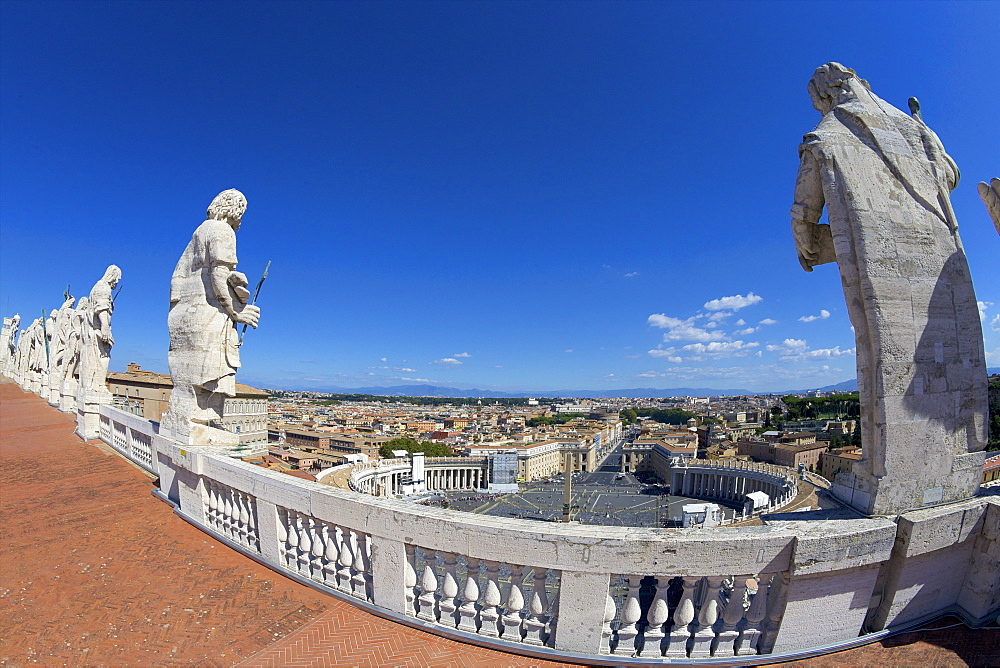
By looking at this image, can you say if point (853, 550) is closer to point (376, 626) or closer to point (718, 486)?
point (376, 626)

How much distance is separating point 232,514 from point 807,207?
7.38m

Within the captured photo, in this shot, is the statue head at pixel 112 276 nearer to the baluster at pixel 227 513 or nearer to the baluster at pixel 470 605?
the baluster at pixel 227 513

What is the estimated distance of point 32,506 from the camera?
7.44 metres

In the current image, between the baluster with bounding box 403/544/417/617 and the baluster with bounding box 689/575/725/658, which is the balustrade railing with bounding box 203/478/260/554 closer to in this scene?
the baluster with bounding box 403/544/417/617

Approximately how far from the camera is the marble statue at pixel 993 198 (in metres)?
4.51

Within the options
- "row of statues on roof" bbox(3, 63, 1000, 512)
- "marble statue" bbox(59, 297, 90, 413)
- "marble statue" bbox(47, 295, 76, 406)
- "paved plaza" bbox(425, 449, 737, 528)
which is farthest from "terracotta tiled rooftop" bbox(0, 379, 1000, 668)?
"paved plaza" bbox(425, 449, 737, 528)

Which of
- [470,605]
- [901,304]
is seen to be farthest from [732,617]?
[901,304]

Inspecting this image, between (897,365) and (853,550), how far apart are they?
1656 mm

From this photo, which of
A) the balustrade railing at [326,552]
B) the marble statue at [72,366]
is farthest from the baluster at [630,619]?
the marble statue at [72,366]

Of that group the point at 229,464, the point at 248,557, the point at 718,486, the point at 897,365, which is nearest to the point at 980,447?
the point at 897,365

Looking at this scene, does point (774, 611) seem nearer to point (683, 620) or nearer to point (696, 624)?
point (696, 624)

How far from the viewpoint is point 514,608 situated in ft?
11.9

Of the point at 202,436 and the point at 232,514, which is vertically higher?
the point at 202,436

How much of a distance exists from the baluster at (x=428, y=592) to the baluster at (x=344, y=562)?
0.83 metres
